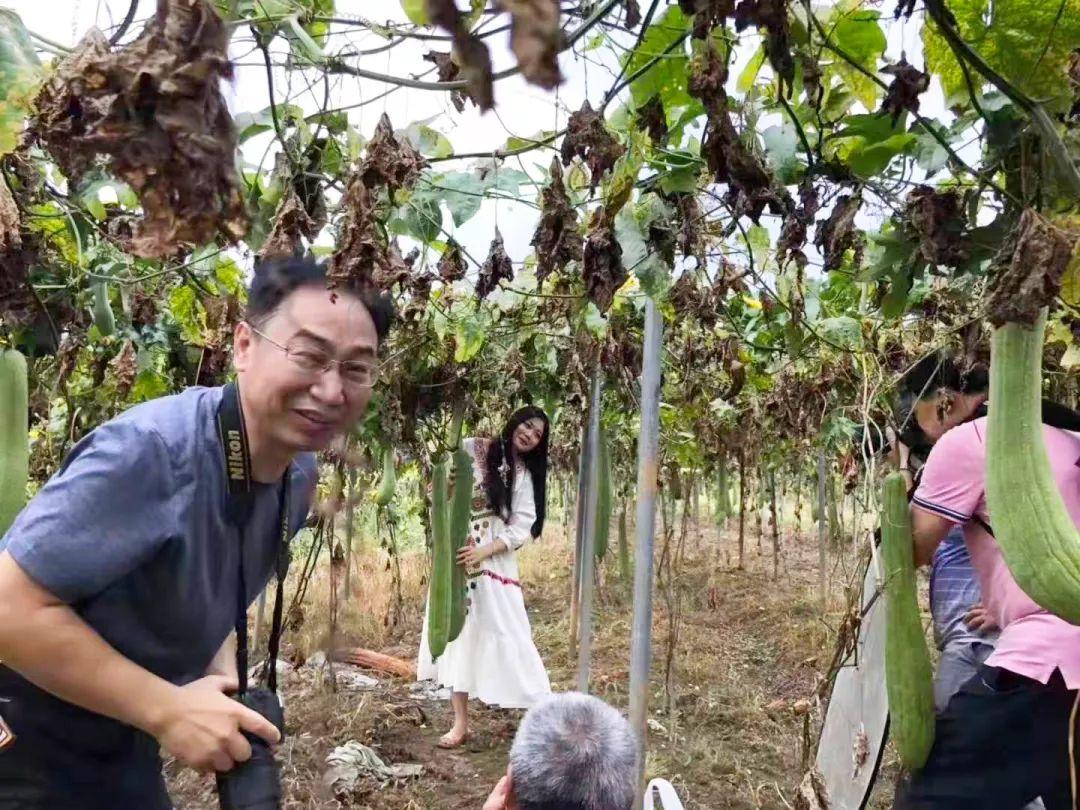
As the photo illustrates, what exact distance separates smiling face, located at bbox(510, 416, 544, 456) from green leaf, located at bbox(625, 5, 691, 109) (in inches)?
124

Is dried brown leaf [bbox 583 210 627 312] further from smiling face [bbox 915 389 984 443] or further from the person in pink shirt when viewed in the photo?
smiling face [bbox 915 389 984 443]

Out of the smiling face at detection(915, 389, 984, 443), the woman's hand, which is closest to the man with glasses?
the smiling face at detection(915, 389, 984, 443)

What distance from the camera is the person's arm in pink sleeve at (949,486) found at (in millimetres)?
2094

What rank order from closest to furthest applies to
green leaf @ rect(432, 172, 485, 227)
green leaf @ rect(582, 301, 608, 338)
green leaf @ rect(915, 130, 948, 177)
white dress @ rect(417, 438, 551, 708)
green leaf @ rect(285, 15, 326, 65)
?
1. green leaf @ rect(285, 15, 326, 65)
2. green leaf @ rect(915, 130, 948, 177)
3. green leaf @ rect(432, 172, 485, 227)
4. green leaf @ rect(582, 301, 608, 338)
5. white dress @ rect(417, 438, 551, 708)

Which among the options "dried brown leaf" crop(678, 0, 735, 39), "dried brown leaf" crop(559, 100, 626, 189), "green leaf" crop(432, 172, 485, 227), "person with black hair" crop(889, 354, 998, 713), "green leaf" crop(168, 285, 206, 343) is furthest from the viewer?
"green leaf" crop(168, 285, 206, 343)

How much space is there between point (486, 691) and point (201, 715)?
389 cm

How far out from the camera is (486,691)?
16.2 ft

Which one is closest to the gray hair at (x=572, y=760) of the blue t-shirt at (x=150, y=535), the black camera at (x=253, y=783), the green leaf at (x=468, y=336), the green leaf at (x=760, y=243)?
the black camera at (x=253, y=783)

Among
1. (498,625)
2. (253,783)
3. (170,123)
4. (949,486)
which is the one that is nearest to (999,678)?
(949,486)

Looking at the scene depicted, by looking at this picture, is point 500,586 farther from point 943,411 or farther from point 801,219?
point 801,219

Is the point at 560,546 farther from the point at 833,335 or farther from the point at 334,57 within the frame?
the point at 334,57

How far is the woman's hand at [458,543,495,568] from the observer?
184 inches

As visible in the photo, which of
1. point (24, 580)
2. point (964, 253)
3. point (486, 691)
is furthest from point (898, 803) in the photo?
point (486, 691)

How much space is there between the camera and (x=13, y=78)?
107cm
